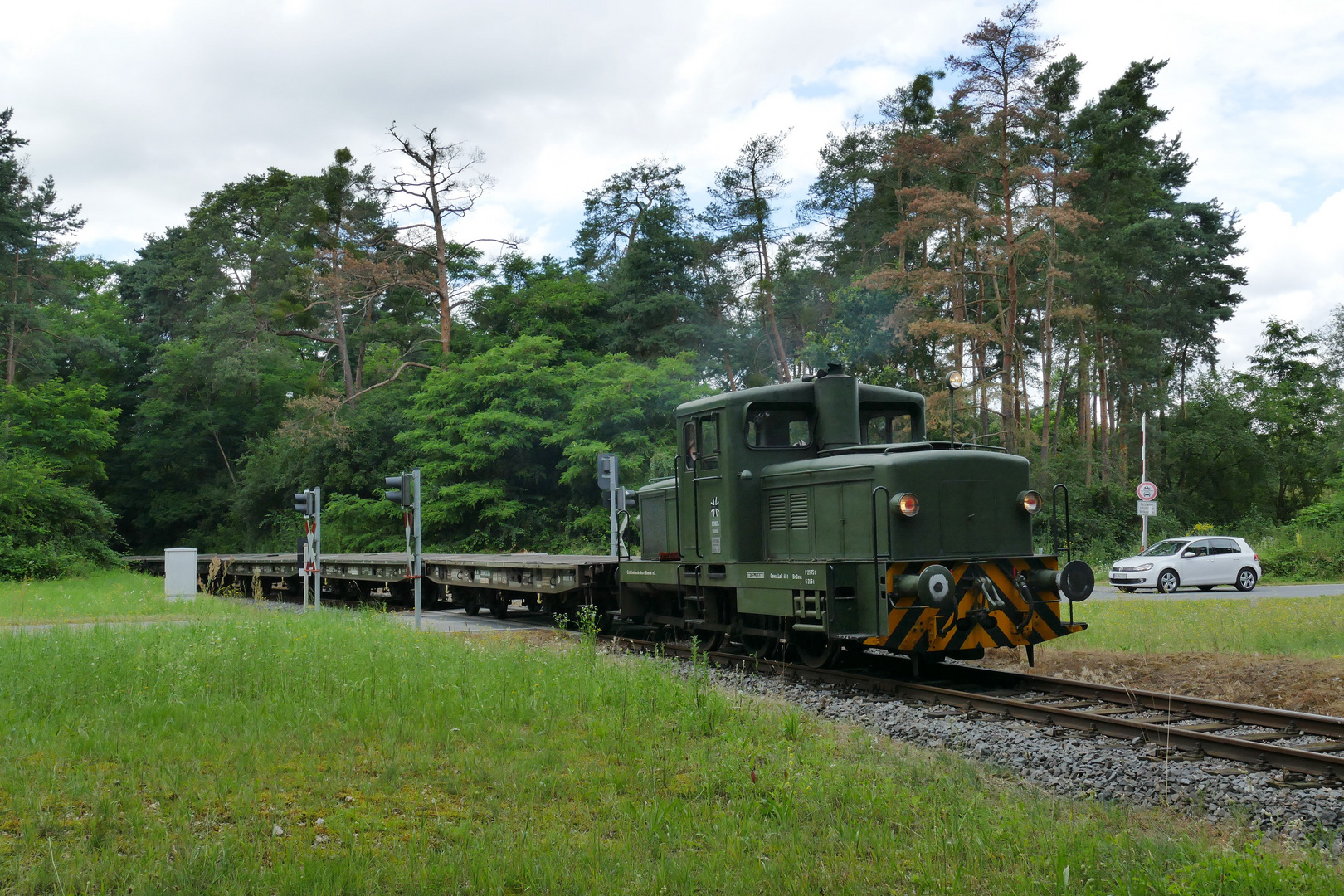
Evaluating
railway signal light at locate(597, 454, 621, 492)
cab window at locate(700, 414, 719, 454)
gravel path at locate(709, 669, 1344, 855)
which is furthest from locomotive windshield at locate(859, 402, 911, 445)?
railway signal light at locate(597, 454, 621, 492)

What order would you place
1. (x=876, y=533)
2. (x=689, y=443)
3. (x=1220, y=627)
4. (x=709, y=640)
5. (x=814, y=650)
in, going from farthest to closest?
(x=1220, y=627), (x=709, y=640), (x=689, y=443), (x=814, y=650), (x=876, y=533)

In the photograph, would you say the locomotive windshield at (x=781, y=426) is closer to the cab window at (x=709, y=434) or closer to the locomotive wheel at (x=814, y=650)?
the cab window at (x=709, y=434)

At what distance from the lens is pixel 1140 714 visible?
25.0ft

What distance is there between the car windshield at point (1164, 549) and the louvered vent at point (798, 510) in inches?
700

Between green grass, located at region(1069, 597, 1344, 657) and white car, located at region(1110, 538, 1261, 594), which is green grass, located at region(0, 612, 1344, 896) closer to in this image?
green grass, located at region(1069, 597, 1344, 657)

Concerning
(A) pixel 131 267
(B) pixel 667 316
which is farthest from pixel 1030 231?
(A) pixel 131 267

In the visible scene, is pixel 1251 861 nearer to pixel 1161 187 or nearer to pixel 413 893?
pixel 413 893

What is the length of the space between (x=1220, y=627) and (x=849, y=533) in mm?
7187

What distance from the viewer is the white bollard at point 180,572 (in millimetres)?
21125

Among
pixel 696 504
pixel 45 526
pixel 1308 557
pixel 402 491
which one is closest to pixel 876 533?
pixel 696 504

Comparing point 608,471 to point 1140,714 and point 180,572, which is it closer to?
point 1140,714

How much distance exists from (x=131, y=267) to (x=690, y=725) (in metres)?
58.4

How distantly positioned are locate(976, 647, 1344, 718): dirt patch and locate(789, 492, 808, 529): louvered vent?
9.77 feet

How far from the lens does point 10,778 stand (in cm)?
527
